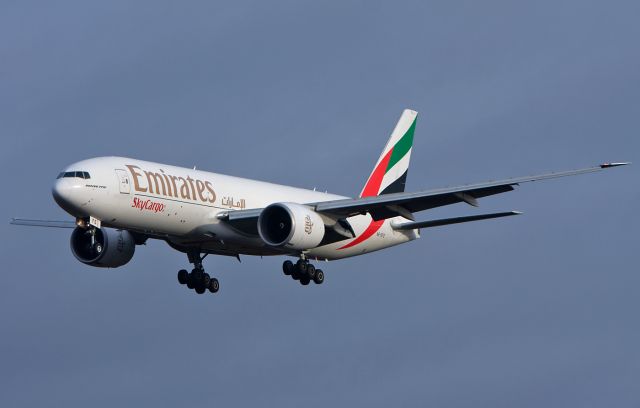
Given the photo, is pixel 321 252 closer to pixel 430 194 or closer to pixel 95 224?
pixel 430 194

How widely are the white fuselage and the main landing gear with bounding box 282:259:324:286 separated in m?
0.83

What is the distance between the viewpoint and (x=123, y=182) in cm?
4981

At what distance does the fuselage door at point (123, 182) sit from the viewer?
1956 inches

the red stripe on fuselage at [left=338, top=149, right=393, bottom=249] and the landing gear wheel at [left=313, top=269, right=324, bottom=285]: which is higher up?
the red stripe on fuselage at [left=338, top=149, right=393, bottom=249]

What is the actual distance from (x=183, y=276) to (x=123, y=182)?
27.4 ft

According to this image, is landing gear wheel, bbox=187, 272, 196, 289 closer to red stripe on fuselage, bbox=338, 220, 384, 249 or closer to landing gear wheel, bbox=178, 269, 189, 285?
landing gear wheel, bbox=178, 269, 189, 285

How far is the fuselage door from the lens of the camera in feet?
163

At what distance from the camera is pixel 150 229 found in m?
51.2

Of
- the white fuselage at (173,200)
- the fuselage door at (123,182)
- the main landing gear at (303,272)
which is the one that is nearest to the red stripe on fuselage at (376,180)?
the white fuselage at (173,200)

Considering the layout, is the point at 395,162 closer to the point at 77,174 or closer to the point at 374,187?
the point at 374,187

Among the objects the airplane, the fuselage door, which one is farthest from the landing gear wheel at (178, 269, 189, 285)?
the fuselage door

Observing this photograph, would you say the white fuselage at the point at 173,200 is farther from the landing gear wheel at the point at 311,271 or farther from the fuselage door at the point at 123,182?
the landing gear wheel at the point at 311,271

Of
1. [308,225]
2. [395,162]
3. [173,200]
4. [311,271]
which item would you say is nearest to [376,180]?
[395,162]

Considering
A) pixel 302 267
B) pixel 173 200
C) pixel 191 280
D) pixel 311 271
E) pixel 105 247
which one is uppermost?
pixel 173 200
